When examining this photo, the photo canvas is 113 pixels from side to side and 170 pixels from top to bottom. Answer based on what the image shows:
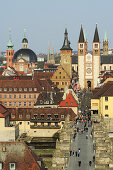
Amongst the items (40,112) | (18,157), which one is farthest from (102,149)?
(40,112)

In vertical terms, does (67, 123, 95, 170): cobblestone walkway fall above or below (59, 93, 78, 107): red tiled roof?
below

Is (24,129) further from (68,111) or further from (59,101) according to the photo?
(59,101)

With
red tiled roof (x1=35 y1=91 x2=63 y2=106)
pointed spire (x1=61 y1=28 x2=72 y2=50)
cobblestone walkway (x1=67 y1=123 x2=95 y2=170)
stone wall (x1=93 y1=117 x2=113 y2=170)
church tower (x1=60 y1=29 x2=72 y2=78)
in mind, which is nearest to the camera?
stone wall (x1=93 y1=117 x2=113 y2=170)

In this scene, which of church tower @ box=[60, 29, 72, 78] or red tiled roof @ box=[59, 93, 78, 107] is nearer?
red tiled roof @ box=[59, 93, 78, 107]

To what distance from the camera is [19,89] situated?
122 metres

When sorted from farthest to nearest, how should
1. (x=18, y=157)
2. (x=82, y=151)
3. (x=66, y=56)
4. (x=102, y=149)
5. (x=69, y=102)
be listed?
(x=66, y=56), (x=69, y=102), (x=82, y=151), (x=102, y=149), (x=18, y=157)

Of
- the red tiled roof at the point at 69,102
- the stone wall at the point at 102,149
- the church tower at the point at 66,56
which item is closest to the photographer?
the stone wall at the point at 102,149

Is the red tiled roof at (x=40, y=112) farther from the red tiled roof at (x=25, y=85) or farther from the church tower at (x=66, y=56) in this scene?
the church tower at (x=66, y=56)

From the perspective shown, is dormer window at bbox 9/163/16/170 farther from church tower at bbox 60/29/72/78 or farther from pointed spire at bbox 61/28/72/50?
pointed spire at bbox 61/28/72/50

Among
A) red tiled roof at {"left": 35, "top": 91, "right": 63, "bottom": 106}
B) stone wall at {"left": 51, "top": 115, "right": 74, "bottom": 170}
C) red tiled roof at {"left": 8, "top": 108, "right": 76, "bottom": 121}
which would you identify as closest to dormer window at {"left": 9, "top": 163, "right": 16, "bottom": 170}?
stone wall at {"left": 51, "top": 115, "right": 74, "bottom": 170}

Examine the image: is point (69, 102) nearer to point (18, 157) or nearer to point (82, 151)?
point (82, 151)

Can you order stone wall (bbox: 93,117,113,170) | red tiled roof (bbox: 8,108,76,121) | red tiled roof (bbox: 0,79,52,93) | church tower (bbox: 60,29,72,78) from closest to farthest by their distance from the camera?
stone wall (bbox: 93,117,113,170) < red tiled roof (bbox: 8,108,76,121) < red tiled roof (bbox: 0,79,52,93) < church tower (bbox: 60,29,72,78)

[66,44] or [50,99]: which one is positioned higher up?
[66,44]

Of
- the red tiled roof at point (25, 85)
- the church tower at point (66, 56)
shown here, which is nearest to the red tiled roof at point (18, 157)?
the red tiled roof at point (25, 85)
